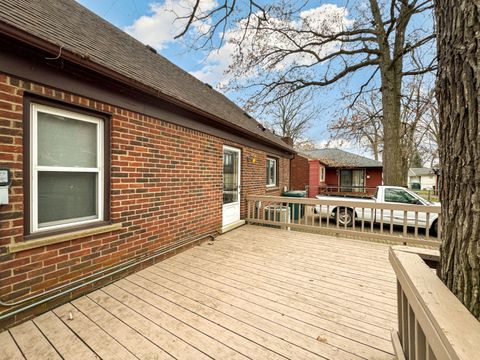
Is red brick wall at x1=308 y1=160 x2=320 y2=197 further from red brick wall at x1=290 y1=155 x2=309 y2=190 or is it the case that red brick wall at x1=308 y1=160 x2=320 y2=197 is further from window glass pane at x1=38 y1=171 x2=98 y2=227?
window glass pane at x1=38 y1=171 x2=98 y2=227

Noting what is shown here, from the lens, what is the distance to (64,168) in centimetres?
262

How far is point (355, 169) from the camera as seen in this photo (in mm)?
21016

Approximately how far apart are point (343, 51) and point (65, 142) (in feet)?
32.5

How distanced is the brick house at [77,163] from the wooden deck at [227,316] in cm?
37

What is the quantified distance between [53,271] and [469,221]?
11.7ft

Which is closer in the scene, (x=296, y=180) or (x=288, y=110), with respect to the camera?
(x=296, y=180)

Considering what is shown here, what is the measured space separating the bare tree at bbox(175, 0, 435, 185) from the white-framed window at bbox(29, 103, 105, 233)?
491cm

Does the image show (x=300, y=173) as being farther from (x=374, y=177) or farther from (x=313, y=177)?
(x=374, y=177)

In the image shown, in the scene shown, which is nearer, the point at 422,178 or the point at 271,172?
the point at 271,172

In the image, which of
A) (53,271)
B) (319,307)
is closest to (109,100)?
(53,271)

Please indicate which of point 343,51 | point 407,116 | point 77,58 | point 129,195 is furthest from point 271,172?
point 407,116

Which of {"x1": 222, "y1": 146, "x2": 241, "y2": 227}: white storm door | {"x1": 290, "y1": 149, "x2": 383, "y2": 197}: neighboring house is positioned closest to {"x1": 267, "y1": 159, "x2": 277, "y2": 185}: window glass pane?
{"x1": 222, "y1": 146, "x2": 241, "y2": 227}: white storm door

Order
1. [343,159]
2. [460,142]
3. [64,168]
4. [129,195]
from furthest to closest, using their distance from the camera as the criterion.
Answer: [343,159] → [129,195] → [64,168] → [460,142]

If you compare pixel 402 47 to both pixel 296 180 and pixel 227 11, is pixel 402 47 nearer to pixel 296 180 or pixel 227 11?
pixel 227 11
